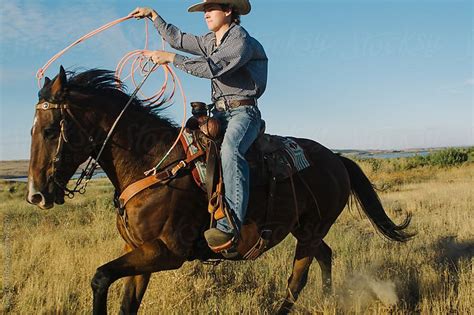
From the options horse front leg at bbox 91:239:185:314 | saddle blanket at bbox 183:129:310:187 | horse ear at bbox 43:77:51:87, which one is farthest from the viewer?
saddle blanket at bbox 183:129:310:187

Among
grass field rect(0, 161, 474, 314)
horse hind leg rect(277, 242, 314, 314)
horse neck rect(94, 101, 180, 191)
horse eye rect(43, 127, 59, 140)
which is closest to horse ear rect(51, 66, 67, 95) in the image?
horse eye rect(43, 127, 59, 140)

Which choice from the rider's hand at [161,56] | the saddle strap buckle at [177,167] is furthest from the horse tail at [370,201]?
the rider's hand at [161,56]

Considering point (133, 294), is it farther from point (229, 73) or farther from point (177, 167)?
point (229, 73)

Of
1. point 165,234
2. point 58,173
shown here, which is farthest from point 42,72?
point 165,234

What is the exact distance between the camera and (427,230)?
9.27 m

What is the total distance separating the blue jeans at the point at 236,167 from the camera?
13.4 ft

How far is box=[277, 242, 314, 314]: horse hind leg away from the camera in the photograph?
203 inches

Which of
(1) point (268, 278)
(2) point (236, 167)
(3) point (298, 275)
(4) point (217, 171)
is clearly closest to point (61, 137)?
(4) point (217, 171)

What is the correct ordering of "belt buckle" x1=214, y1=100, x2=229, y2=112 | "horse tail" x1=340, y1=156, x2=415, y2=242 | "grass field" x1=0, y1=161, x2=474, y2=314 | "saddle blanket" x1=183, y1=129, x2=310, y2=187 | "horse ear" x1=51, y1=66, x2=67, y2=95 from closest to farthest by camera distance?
"horse ear" x1=51, y1=66, x2=67, y2=95
"saddle blanket" x1=183, y1=129, x2=310, y2=187
"belt buckle" x1=214, y1=100, x2=229, y2=112
"grass field" x1=0, y1=161, x2=474, y2=314
"horse tail" x1=340, y1=156, x2=415, y2=242

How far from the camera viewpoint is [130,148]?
4.12m

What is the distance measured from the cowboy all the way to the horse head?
824mm

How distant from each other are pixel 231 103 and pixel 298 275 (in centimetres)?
228

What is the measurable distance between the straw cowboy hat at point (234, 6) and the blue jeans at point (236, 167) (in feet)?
3.41

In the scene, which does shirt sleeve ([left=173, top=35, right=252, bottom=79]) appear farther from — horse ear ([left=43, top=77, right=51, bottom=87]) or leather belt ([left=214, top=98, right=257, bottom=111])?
horse ear ([left=43, top=77, right=51, bottom=87])
